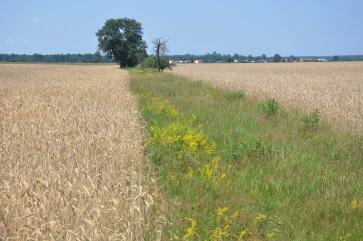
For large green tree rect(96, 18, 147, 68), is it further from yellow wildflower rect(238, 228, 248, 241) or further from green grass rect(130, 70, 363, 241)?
yellow wildflower rect(238, 228, 248, 241)

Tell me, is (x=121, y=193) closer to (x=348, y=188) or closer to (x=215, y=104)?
(x=348, y=188)

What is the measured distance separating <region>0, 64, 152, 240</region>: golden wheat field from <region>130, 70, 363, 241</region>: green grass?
55 centimetres

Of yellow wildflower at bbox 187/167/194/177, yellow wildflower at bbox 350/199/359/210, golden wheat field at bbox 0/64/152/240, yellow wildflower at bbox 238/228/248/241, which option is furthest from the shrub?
yellow wildflower at bbox 238/228/248/241

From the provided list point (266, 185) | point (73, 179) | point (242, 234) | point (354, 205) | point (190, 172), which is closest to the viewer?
point (242, 234)

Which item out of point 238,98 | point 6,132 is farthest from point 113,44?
point 6,132

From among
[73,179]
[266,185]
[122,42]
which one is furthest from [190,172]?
[122,42]

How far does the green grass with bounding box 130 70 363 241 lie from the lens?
17.1ft

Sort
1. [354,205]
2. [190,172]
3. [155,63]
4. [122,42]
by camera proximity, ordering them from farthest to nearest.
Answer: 1. [122,42]
2. [155,63]
3. [190,172]
4. [354,205]

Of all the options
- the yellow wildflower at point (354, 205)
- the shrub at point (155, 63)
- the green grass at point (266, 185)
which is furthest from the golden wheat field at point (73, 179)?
the shrub at point (155, 63)

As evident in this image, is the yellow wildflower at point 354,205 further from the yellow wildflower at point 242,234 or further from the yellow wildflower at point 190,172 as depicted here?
the yellow wildflower at point 190,172

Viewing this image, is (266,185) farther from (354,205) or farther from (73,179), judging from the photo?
(73,179)

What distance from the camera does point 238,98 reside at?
1830 cm

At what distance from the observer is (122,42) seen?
276ft

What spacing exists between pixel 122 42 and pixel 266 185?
8010 cm
